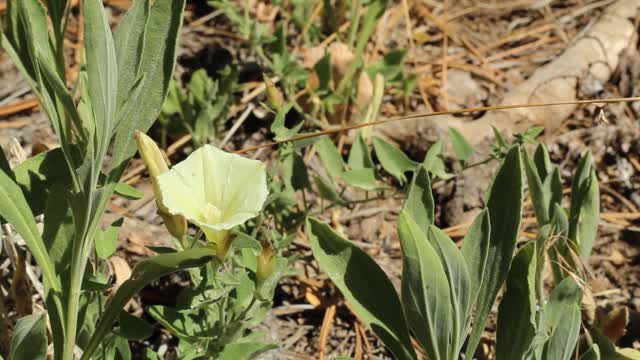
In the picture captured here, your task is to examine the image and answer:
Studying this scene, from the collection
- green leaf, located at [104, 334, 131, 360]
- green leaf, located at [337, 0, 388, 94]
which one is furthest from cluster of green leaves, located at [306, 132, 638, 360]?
green leaf, located at [337, 0, 388, 94]

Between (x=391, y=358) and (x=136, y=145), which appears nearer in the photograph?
(x=136, y=145)

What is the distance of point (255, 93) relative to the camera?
2.64 m

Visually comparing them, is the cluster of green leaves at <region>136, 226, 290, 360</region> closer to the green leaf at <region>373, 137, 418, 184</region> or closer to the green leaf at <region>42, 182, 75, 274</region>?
the green leaf at <region>42, 182, 75, 274</region>

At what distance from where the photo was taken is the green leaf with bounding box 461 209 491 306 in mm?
1516

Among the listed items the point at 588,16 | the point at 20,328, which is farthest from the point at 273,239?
the point at 588,16

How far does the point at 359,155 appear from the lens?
2.03m

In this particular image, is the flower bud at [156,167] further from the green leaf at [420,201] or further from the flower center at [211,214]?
the green leaf at [420,201]

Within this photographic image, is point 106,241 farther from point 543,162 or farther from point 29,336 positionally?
point 543,162

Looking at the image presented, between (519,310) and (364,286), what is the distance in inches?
12.1

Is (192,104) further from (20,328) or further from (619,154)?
(619,154)

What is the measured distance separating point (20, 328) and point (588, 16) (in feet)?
8.39

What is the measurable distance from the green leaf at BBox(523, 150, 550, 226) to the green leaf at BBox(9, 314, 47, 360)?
43.3 inches

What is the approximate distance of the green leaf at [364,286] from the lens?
158cm

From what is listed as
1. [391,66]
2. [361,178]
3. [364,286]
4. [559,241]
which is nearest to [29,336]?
[364,286]
